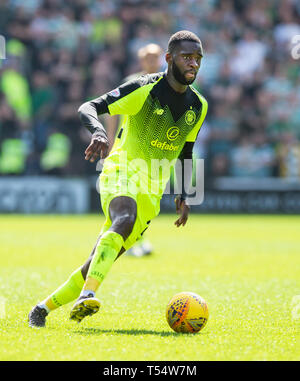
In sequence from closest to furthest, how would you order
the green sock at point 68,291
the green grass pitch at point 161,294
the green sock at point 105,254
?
the green grass pitch at point 161,294 → the green sock at point 105,254 → the green sock at point 68,291

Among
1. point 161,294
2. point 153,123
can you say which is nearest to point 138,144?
point 153,123

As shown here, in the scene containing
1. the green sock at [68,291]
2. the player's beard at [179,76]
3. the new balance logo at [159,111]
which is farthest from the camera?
the new balance logo at [159,111]

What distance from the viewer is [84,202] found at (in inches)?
770

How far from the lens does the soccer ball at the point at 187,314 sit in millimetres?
5371

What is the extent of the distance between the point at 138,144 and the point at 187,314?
136 cm

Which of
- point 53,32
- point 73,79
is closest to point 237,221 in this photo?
point 73,79

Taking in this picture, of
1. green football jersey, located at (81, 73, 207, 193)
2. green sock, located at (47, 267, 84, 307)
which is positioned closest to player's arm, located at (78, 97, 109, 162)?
green football jersey, located at (81, 73, 207, 193)

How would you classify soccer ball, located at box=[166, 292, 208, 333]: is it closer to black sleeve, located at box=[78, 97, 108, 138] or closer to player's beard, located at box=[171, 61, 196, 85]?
black sleeve, located at box=[78, 97, 108, 138]

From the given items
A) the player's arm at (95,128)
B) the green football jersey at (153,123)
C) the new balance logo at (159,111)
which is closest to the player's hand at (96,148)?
the player's arm at (95,128)

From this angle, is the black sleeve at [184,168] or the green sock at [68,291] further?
the black sleeve at [184,168]

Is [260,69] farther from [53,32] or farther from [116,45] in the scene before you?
[53,32]

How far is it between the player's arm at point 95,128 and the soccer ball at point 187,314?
127cm

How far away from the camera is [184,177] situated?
247 inches

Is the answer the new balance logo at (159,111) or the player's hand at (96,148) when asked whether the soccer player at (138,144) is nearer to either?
the new balance logo at (159,111)
